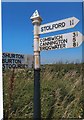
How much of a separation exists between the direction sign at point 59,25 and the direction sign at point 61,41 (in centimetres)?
12

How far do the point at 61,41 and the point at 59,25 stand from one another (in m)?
0.24

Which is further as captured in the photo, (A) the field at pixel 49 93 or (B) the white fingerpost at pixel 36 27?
(A) the field at pixel 49 93

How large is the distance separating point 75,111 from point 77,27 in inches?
53.6

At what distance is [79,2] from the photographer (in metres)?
4.95

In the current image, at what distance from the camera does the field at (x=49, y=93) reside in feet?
16.6

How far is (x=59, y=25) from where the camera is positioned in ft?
15.2

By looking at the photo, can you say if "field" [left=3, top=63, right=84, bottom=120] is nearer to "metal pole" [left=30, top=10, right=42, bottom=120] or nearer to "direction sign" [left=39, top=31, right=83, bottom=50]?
"metal pole" [left=30, top=10, right=42, bottom=120]

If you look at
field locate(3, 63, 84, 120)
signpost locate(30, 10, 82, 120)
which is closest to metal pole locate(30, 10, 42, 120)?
signpost locate(30, 10, 82, 120)

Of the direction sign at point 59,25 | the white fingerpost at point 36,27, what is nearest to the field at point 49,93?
the white fingerpost at point 36,27

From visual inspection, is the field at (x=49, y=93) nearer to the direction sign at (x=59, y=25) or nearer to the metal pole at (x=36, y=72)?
the metal pole at (x=36, y=72)

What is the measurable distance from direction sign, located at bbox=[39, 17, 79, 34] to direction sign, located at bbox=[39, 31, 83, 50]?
0.12 metres

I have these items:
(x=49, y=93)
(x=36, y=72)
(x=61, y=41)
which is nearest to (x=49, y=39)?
(x=61, y=41)

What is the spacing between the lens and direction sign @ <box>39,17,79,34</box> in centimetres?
461

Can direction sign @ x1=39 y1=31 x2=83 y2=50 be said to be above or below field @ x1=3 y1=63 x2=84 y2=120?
above
